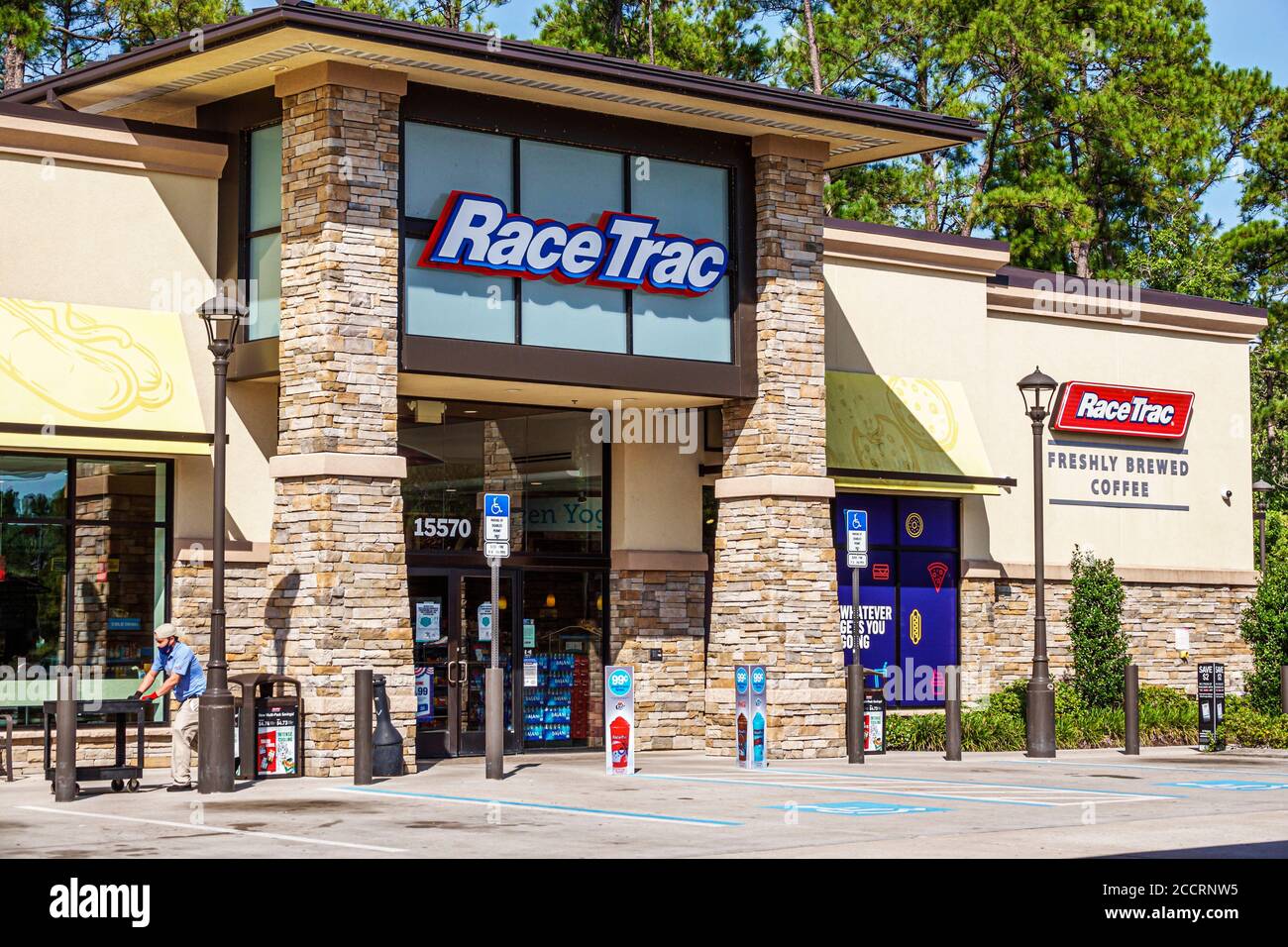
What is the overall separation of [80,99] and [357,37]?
5.23 m

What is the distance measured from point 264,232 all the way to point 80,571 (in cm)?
472

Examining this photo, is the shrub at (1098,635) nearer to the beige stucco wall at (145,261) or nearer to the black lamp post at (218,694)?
the beige stucco wall at (145,261)

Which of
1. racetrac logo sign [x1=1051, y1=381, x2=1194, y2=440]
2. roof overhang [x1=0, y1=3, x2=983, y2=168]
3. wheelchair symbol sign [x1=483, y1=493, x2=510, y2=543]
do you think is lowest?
wheelchair symbol sign [x1=483, y1=493, x2=510, y2=543]

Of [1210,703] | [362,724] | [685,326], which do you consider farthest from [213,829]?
[1210,703]

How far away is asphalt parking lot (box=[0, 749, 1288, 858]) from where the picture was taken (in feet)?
Result: 45.1

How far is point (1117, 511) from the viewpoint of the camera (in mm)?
31234

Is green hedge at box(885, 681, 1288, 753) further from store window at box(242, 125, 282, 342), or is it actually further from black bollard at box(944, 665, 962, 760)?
store window at box(242, 125, 282, 342)

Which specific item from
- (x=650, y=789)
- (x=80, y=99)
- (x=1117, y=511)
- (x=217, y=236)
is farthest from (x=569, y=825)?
(x=1117, y=511)

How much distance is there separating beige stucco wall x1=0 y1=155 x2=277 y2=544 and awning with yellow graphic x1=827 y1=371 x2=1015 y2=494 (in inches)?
343

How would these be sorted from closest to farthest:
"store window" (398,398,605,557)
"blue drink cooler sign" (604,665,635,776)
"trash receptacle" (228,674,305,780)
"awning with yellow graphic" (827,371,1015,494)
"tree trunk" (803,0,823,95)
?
"trash receptacle" (228,674,305,780)
"blue drink cooler sign" (604,665,635,776)
"store window" (398,398,605,557)
"awning with yellow graphic" (827,371,1015,494)
"tree trunk" (803,0,823,95)

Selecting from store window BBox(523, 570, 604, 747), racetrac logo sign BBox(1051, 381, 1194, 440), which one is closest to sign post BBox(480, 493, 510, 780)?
store window BBox(523, 570, 604, 747)

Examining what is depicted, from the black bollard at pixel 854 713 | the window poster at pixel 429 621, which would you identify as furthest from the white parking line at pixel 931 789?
the window poster at pixel 429 621
